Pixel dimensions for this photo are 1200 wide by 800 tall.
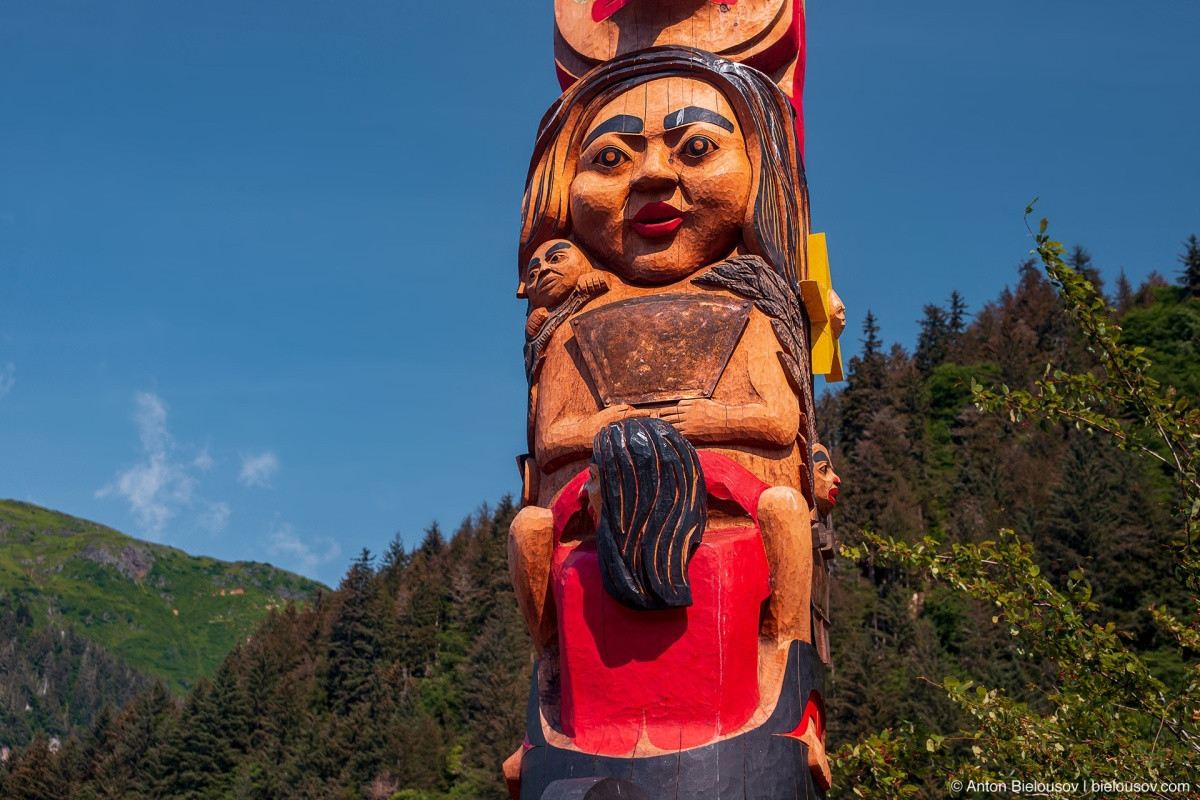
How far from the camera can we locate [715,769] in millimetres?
5836

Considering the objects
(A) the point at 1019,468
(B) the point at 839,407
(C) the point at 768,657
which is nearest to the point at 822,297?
(C) the point at 768,657

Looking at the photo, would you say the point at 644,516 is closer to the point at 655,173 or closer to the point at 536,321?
the point at 536,321

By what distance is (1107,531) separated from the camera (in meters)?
32.8

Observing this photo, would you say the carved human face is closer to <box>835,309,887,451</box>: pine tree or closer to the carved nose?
the carved nose

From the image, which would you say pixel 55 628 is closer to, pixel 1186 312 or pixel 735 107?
pixel 1186 312

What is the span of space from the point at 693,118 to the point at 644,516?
117 inches

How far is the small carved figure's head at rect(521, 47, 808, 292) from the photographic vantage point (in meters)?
7.76

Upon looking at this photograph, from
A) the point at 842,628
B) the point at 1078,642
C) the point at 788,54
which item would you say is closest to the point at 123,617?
the point at 842,628

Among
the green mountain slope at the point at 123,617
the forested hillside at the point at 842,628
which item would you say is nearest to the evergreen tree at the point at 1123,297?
the forested hillside at the point at 842,628

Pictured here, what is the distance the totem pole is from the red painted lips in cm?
2

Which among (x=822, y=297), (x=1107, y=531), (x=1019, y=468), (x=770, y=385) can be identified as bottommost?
(x=770, y=385)

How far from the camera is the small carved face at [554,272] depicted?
784 cm

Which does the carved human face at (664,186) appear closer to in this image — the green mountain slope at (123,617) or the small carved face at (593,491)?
the small carved face at (593,491)

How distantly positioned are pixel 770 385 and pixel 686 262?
1.12 meters
